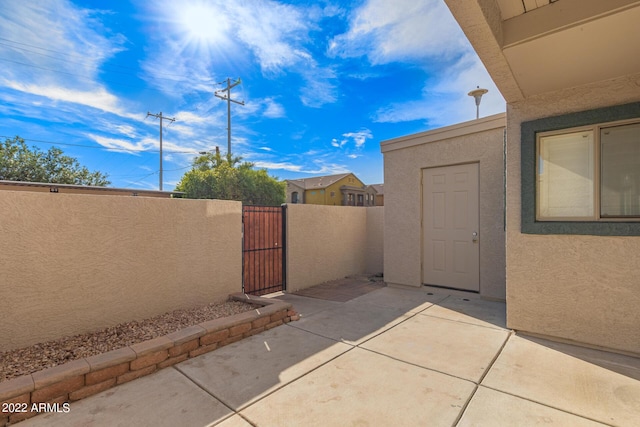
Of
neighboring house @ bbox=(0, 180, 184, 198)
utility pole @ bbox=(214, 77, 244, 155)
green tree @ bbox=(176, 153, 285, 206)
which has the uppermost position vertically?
utility pole @ bbox=(214, 77, 244, 155)

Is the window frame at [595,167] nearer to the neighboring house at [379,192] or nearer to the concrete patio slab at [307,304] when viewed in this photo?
the concrete patio slab at [307,304]

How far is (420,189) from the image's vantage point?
18.7ft

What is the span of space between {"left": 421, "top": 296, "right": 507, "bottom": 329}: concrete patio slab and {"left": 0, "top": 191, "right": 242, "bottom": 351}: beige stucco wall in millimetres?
3553

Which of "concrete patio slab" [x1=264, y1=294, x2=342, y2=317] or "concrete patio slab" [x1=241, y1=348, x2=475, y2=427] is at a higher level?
"concrete patio slab" [x1=241, y1=348, x2=475, y2=427]

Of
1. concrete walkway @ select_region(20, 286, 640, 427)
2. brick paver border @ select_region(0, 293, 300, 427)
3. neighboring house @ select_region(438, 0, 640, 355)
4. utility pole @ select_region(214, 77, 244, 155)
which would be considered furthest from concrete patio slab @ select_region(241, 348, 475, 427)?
utility pole @ select_region(214, 77, 244, 155)

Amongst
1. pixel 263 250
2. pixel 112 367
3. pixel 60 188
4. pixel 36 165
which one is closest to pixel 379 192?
pixel 60 188

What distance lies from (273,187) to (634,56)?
20.8 meters

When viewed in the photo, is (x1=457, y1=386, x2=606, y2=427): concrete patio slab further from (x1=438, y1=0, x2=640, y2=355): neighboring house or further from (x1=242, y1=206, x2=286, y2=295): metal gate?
(x1=242, y1=206, x2=286, y2=295): metal gate

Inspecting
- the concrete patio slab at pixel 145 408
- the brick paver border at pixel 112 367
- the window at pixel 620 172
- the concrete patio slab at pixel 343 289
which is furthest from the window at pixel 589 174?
the concrete patio slab at pixel 145 408

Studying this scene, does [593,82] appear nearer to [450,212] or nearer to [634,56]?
[634,56]

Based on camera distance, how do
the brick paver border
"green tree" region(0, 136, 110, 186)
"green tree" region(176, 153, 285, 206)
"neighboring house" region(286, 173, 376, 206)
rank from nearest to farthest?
the brick paver border
"green tree" region(0, 136, 110, 186)
"green tree" region(176, 153, 285, 206)
"neighboring house" region(286, 173, 376, 206)

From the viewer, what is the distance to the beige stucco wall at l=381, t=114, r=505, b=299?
4.87m

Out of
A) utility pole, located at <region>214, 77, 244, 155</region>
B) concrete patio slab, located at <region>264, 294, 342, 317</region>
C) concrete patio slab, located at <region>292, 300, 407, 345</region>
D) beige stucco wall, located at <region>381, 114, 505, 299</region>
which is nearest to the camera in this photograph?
concrete patio slab, located at <region>292, 300, 407, 345</region>

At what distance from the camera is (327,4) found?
19.1 feet
